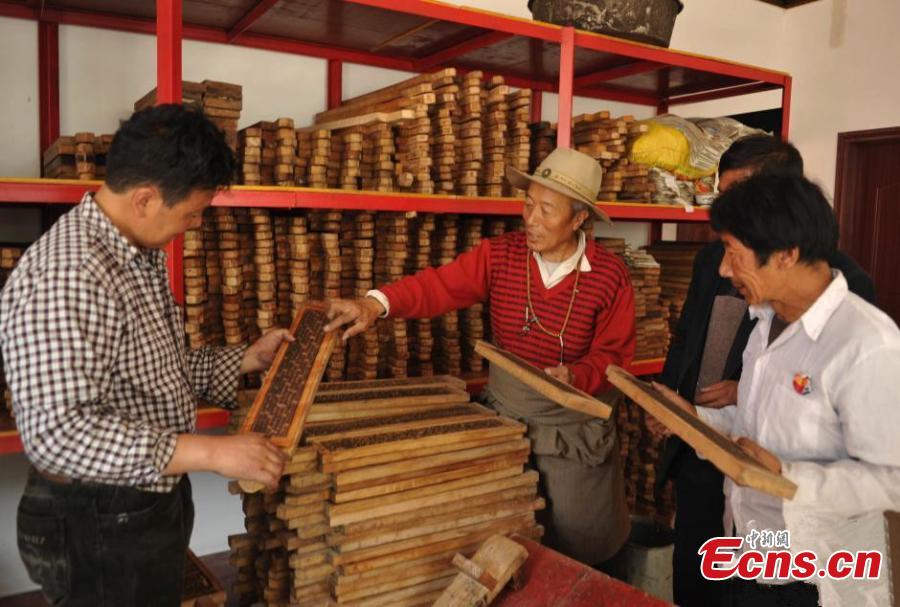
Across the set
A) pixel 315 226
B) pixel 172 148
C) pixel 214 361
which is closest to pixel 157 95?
pixel 315 226

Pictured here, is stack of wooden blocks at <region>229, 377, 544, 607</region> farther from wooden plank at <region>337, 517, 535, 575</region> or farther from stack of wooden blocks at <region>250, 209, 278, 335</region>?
stack of wooden blocks at <region>250, 209, 278, 335</region>

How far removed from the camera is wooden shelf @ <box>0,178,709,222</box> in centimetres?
257

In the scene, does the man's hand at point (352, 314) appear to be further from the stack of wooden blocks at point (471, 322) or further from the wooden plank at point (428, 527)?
the stack of wooden blocks at point (471, 322)

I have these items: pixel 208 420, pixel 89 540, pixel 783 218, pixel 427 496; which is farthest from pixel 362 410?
pixel 783 218

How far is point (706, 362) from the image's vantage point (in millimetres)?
2879

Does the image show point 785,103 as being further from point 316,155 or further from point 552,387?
point 552,387

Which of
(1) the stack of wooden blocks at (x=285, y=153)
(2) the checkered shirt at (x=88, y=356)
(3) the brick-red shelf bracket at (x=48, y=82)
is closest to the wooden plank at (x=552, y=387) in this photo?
(2) the checkered shirt at (x=88, y=356)

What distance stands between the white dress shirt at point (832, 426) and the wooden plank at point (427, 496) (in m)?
0.75

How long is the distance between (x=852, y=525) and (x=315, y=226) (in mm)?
2437

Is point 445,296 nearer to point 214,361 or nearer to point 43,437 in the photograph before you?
point 214,361

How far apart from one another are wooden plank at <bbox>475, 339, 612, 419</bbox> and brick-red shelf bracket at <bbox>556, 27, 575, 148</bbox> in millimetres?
1617

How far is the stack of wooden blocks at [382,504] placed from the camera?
7.27 feet

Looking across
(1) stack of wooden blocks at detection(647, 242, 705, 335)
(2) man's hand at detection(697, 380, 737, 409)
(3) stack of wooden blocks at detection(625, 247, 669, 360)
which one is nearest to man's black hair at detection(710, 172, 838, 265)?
(2) man's hand at detection(697, 380, 737, 409)

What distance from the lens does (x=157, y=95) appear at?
281 centimetres
